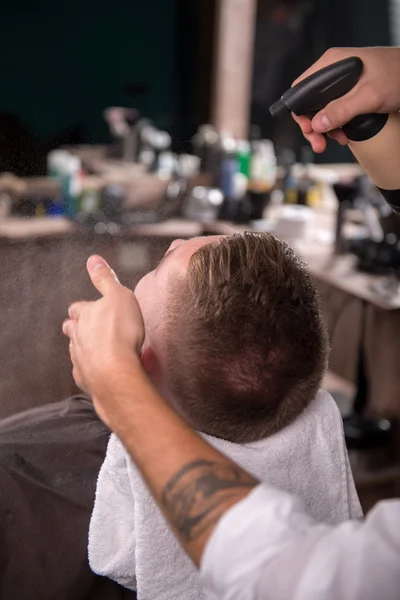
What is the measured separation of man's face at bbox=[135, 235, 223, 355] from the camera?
3.30 ft

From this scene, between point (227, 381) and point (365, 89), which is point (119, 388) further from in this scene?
point (365, 89)

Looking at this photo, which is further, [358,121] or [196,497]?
[358,121]

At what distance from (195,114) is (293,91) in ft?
9.88

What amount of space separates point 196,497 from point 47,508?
52cm

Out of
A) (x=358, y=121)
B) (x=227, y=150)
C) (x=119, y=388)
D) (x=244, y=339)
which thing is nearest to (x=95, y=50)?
(x=227, y=150)

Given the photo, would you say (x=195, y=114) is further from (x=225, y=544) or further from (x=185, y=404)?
(x=225, y=544)

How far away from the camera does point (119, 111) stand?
12.2 ft

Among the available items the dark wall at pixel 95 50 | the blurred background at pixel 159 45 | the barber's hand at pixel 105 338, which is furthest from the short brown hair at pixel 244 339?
the blurred background at pixel 159 45

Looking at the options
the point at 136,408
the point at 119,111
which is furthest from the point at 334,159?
the point at 136,408

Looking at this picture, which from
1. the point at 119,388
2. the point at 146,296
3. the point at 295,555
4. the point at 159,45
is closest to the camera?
the point at 295,555

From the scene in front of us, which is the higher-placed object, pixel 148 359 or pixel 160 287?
pixel 160 287

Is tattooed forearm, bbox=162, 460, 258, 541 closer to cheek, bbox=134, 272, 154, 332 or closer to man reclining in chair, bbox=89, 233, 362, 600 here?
man reclining in chair, bbox=89, 233, 362, 600

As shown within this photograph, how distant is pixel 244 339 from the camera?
93 cm

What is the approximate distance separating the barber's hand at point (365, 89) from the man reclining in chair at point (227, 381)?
0.21 m
